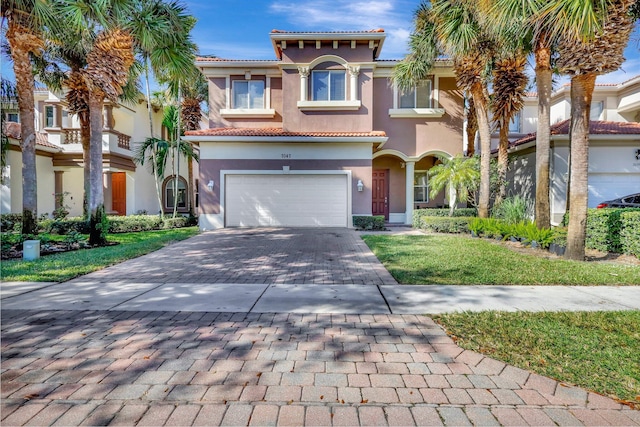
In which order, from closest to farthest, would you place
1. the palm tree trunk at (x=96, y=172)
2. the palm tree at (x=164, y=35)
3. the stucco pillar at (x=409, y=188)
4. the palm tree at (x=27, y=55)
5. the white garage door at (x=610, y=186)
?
1. the palm tree at (x=27, y=55)
2. the palm tree at (x=164, y=35)
3. the palm tree trunk at (x=96, y=172)
4. the white garage door at (x=610, y=186)
5. the stucco pillar at (x=409, y=188)

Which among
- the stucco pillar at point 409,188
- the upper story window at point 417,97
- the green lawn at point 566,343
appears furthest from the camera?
the stucco pillar at point 409,188

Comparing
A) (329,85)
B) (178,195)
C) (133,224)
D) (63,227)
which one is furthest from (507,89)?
(178,195)

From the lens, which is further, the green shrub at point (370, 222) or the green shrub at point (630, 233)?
the green shrub at point (370, 222)

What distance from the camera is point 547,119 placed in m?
9.59

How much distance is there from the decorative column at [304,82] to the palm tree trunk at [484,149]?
285 inches

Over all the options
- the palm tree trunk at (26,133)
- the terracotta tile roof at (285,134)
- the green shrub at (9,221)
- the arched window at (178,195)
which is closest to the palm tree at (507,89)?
the terracotta tile roof at (285,134)

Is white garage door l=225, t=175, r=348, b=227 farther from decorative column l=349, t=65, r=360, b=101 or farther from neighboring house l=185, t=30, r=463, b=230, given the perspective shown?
decorative column l=349, t=65, r=360, b=101

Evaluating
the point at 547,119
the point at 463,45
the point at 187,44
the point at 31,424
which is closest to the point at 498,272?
the point at 547,119

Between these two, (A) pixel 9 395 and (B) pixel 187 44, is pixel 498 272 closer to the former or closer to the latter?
(A) pixel 9 395

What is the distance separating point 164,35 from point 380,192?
11.7 metres

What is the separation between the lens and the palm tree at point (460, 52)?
11109 millimetres

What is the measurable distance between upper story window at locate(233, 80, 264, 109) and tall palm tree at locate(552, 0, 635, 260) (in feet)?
41.8

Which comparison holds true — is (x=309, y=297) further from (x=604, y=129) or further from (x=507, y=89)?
(x=604, y=129)

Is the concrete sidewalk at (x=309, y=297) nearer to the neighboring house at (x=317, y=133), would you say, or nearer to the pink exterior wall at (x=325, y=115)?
the neighboring house at (x=317, y=133)
